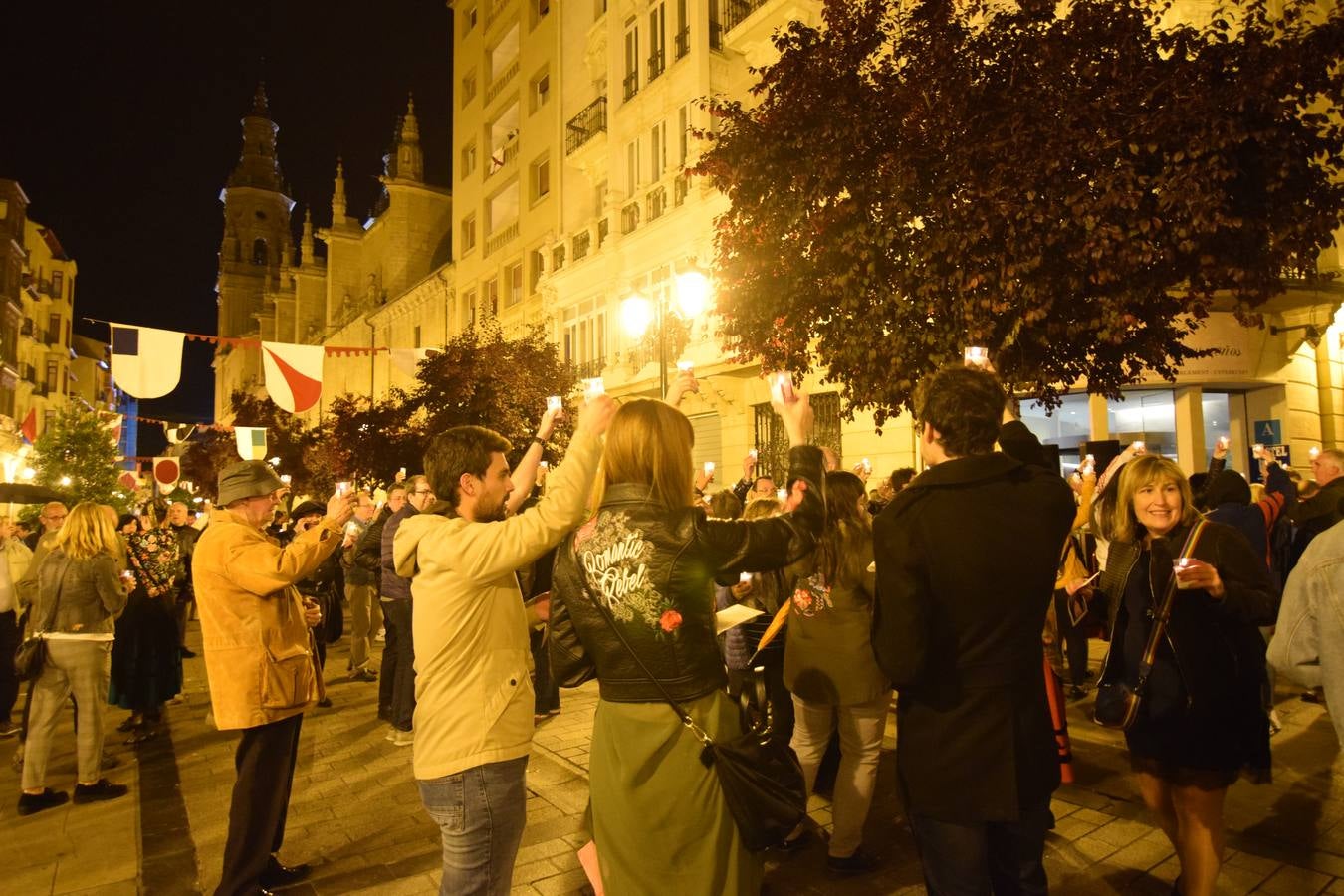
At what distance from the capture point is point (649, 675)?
7.84ft

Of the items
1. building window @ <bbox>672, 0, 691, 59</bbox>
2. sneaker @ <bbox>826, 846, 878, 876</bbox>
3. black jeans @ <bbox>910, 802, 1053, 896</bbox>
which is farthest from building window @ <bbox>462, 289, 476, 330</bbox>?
black jeans @ <bbox>910, 802, 1053, 896</bbox>

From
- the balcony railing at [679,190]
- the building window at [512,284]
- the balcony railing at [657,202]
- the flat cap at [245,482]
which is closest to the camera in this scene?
the flat cap at [245,482]

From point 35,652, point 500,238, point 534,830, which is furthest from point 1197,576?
point 500,238

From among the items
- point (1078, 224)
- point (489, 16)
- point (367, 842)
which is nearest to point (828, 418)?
point (1078, 224)

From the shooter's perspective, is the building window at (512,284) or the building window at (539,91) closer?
the building window at (539,91)

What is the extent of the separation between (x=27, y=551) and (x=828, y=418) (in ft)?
41.1

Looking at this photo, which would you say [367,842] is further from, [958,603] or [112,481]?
[112,481]

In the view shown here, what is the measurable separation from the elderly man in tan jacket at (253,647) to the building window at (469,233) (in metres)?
29.5

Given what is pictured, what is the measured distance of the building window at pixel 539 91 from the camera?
Result: 26992mm

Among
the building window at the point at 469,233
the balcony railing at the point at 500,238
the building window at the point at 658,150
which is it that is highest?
the building window at the point at 469,233

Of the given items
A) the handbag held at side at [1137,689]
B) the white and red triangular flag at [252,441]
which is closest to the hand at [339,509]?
the handbag held at side at [1137,689]

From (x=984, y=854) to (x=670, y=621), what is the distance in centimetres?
116

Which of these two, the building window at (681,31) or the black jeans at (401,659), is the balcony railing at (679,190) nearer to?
the building window at (681,31)

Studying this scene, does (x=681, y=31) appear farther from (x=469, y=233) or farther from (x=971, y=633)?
(x=971, y=633)
